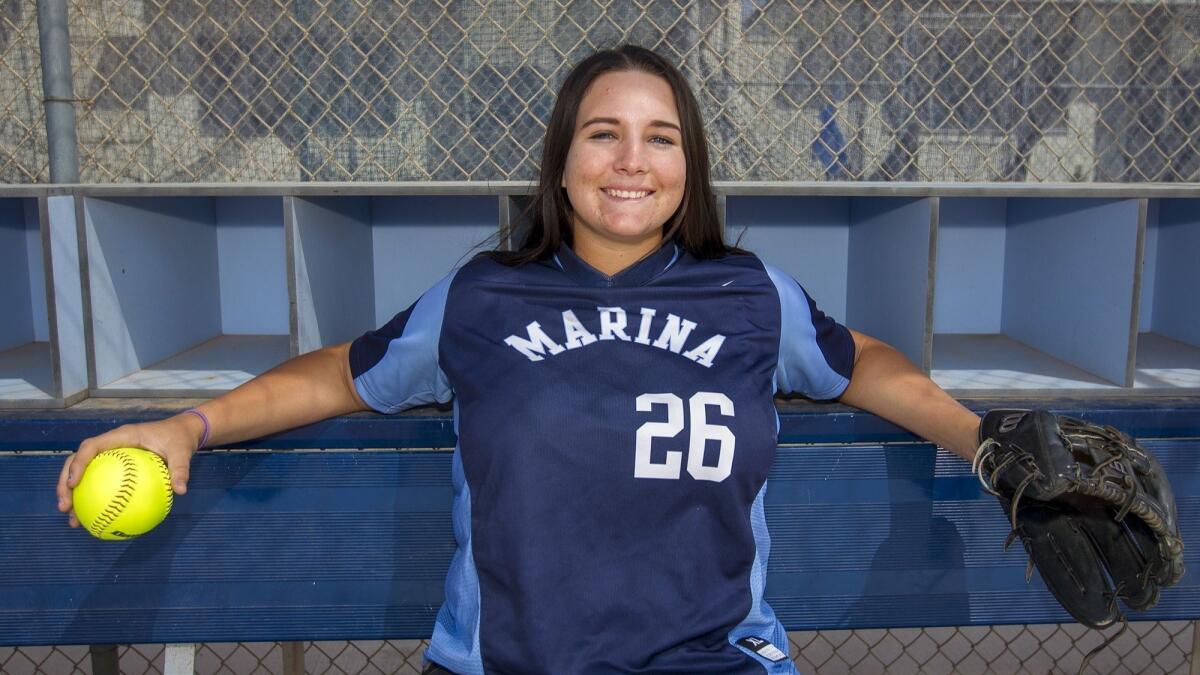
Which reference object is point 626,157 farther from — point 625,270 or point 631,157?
point 625,270

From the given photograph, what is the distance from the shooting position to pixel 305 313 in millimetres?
2594

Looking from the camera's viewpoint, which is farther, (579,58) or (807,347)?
(579,58)

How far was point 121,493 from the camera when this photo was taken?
125 centimetres

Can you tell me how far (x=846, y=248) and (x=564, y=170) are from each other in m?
2.10

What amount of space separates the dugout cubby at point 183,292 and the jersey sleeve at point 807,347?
161cm

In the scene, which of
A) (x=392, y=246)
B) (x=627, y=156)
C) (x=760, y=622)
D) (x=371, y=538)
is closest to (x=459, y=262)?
(x=392, y=246)

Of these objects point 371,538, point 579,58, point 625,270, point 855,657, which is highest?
point 579,58

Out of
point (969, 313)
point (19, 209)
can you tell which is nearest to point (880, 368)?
point (969, 313)

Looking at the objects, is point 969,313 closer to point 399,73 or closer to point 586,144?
point 399,73

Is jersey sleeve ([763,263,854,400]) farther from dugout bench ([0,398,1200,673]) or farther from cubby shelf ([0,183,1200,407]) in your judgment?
cubby shelf ([0,183,1200,407])

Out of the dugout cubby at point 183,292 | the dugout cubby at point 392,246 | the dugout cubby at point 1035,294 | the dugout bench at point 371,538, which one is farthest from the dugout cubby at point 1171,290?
the dugout cubby at point 183,292

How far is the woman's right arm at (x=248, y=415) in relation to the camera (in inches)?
50.8

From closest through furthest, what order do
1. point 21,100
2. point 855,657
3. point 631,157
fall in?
point 631,157 → point 21,100 → point 855,657

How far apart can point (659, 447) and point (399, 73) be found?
5.95 feet
